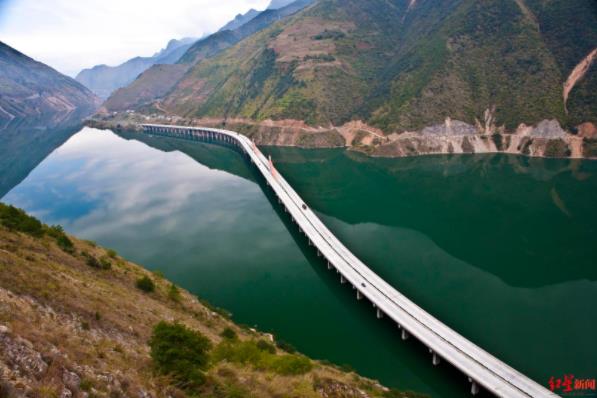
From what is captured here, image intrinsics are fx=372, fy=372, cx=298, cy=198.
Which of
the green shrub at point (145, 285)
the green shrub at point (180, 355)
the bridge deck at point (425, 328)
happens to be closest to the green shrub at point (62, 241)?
the green shrub at point (145, 285)

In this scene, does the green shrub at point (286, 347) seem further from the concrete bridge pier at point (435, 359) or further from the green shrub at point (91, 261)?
the green shrub at point (91, 261)

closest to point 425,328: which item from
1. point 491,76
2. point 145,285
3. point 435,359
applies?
point 435,359

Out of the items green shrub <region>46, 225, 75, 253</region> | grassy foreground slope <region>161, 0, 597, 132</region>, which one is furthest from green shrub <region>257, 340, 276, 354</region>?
grassy foreground slope <region>161, 0, 597, 132</region>

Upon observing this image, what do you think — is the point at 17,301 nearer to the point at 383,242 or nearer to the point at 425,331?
the point at 425,331

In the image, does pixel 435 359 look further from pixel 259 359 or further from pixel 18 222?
pixel 18 222

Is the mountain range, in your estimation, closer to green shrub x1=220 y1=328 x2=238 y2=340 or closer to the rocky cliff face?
the rocky cliff face

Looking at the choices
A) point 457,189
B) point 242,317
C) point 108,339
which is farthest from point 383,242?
point 108,339
